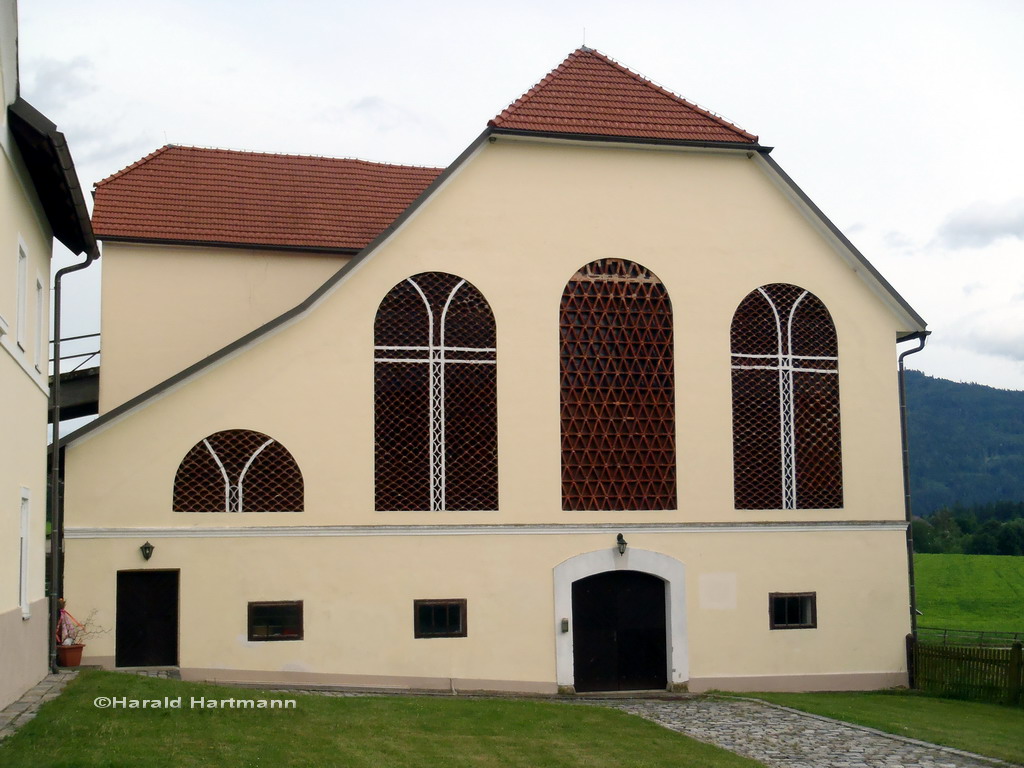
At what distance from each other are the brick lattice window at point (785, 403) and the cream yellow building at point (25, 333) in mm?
11431

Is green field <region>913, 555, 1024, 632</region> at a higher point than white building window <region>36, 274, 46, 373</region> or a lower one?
lower

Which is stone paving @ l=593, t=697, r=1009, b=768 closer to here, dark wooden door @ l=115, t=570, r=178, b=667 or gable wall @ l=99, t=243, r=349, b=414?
dark wooden door @ l=115, t=570, r=178, b=667

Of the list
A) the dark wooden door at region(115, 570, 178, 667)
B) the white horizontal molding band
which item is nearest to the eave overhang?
the white horizontal molding band

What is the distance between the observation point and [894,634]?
A: 21.3 m

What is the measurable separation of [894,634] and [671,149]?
31.9 ft

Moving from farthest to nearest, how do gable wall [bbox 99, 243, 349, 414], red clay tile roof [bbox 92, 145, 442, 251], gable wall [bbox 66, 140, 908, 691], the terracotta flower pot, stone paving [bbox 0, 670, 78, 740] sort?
red clay tile roof [bbox 92, 145, 442, 251], gable wall [bbox 99, 243, 349, 414], gable wall [bbox 66, 140, 908, 691], the terracotta flower pot, stone paving [bbox 0, 670, 78, 740]

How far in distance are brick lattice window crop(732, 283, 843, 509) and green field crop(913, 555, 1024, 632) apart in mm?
30912

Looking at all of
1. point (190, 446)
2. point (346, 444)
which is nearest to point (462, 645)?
point (346, 444)

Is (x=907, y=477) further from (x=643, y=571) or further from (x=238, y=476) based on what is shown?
(x=238, y=476)

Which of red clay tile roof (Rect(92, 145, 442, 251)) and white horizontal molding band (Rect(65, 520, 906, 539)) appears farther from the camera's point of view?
red clay tile roof (Rect(92, 145, 442, 251))

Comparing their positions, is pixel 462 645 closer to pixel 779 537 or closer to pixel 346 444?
pixel 346 444

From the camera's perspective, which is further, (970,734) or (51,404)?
(51,404)

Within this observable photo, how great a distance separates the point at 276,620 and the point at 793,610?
907cm

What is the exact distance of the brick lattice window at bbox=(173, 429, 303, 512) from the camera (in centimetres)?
1877
